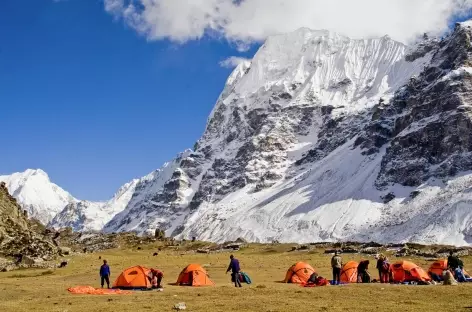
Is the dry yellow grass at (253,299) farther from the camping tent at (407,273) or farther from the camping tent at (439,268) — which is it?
the camping tent at (439,268)

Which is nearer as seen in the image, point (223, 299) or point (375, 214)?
point (223, 299)

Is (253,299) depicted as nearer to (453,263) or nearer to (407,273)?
(407,273)

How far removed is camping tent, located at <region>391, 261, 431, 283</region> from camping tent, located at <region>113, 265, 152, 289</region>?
19.0 m

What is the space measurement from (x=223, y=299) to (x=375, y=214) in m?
175

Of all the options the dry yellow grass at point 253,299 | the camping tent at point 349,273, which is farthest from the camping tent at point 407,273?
the dry yellow grass at point 253,299

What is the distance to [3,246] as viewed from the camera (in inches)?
2473

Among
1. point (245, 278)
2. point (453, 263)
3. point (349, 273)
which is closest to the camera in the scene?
point (453, 263)

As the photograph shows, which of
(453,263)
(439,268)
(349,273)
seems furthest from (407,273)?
(349,273)

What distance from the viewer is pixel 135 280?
4106 centimetres

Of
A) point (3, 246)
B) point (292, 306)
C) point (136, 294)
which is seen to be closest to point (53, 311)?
point (136, 294)

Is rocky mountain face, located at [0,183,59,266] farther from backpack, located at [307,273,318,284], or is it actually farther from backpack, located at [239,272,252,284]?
backpack, located at [307,273,318,284]

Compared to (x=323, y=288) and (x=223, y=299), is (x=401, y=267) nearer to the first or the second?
(x=323, y=288)

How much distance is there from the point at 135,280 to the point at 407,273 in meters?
20.7

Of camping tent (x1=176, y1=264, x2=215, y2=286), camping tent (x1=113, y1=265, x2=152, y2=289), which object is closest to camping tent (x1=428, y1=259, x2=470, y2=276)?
camping tent (x1=176, y1=264, x2=215, y2=286)
